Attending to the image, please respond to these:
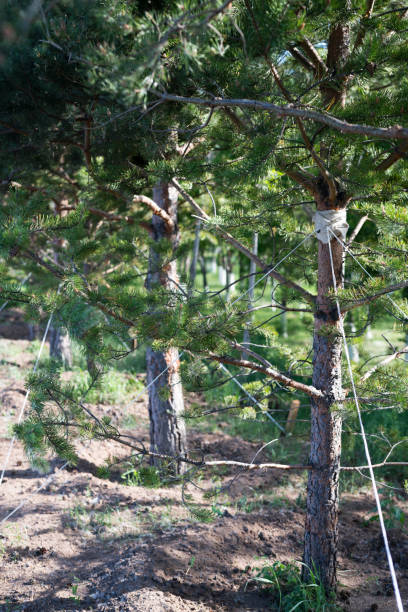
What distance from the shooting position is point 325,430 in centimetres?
278

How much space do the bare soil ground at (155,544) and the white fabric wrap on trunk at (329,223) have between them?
1461 mm

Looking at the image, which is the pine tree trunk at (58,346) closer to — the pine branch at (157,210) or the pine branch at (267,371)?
the pine branch at (157,210)

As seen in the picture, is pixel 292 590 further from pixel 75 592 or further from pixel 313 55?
pixel 313 55

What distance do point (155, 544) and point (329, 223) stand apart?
2485 millimetres

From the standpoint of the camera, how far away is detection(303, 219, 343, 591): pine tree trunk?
9.11 ft

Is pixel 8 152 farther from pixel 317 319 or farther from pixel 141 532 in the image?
pixel 141 532

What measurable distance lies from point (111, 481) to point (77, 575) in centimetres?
172

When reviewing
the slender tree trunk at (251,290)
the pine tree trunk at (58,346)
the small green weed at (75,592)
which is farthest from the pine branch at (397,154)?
the pine tree trunk at (58,346)

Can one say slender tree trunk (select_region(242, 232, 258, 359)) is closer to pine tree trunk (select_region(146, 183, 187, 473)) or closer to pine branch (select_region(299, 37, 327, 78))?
pine tree trunk (select_region(146, 183, 187, 473))

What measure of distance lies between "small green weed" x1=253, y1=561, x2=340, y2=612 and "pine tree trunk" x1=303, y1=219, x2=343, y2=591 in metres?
0.09

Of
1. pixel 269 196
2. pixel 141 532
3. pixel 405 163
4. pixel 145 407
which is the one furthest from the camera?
pixel 145 407

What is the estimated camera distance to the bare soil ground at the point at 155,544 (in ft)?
9.61

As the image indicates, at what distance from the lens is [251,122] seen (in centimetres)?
222

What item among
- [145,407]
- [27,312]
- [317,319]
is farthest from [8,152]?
[145,407]
